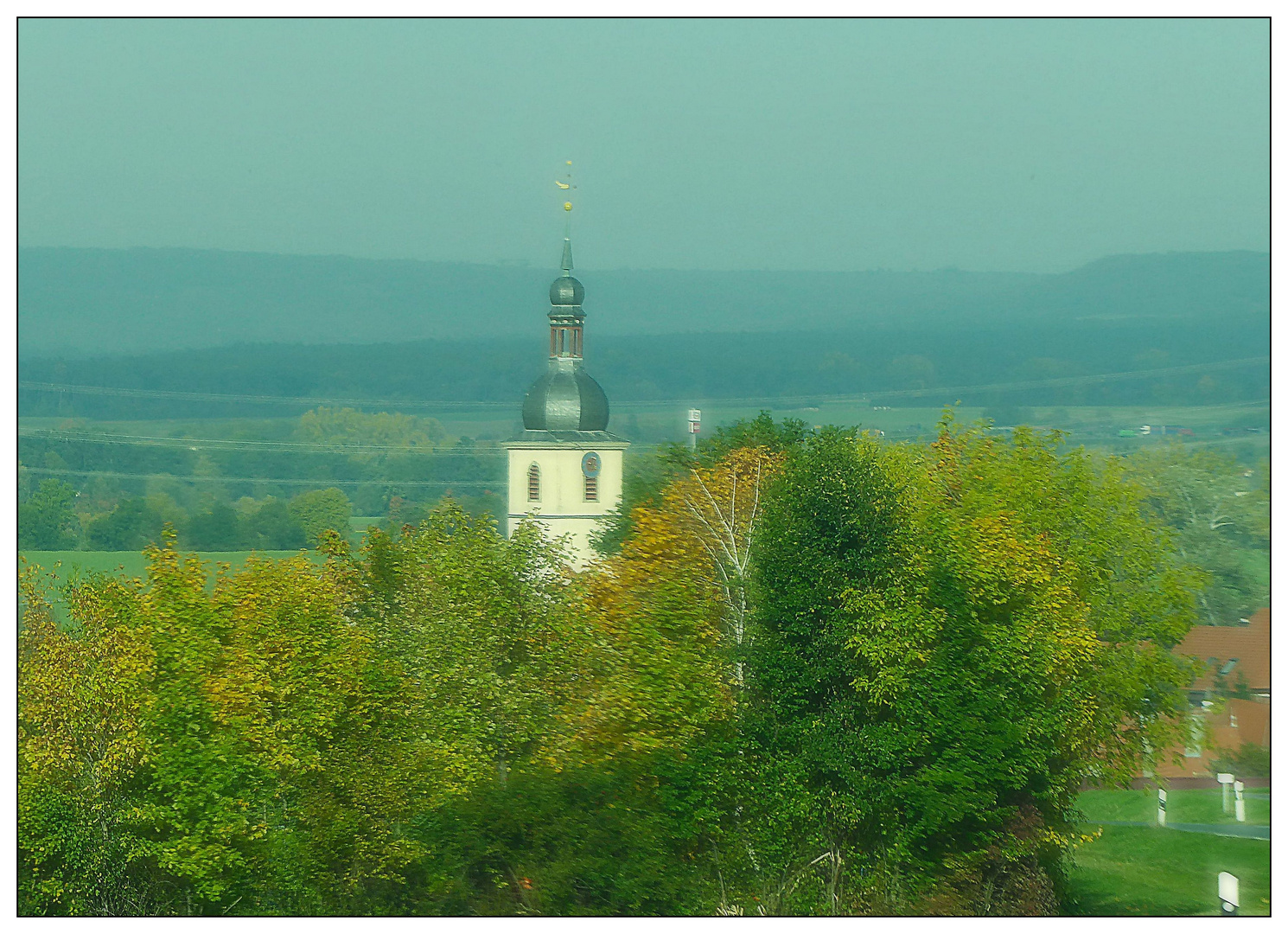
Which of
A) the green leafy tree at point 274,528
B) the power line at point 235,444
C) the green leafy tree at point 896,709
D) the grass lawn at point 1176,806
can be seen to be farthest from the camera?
the power line at point 235,444

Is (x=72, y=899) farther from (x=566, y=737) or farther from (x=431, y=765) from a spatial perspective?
(x=566, y=737)

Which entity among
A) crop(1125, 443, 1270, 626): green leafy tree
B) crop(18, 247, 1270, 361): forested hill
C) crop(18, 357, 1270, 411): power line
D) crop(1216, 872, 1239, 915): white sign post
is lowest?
crop(1216, 872, 1239, 915): white sign post

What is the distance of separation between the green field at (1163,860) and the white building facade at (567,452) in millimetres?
23431

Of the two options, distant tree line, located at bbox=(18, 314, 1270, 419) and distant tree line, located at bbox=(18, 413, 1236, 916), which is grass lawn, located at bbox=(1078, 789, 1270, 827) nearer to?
distant tree line, located at bbox=(18, 413, 1236, 916)

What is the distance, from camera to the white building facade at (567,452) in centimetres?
6353

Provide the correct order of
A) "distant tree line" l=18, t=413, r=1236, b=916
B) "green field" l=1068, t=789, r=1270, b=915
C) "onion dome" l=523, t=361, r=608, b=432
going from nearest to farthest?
"distant tree line" l=18, t=413, r=1236, b=916, "green field" l=1068, t=789, r=1270, b=915, "onion dome" l=523, t=361, r=608, b=432

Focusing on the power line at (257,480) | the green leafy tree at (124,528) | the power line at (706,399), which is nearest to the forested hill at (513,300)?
the power line at (706,399)

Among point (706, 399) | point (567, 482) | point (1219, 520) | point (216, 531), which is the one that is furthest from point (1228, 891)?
point (706, 399)

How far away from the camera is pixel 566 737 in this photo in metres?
27.1

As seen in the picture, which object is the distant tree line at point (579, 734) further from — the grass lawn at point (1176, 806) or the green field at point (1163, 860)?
the grass lawn at point (1176, 806)

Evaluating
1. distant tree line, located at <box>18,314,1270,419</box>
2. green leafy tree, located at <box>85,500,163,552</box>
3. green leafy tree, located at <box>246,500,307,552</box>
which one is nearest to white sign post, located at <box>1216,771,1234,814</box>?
green leafy tree, located at <box>246,500,307,552</box>

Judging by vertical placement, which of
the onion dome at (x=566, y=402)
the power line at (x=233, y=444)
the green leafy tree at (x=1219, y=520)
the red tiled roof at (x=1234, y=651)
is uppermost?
the power line at (x=233, y=444)

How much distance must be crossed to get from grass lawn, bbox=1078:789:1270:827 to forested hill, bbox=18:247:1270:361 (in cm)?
5290

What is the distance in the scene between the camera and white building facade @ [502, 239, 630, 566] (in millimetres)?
63531
